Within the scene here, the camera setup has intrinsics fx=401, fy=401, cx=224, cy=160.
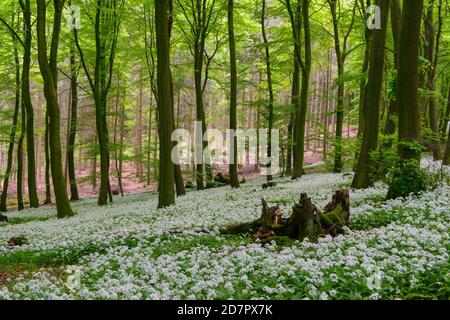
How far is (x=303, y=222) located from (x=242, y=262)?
246cm

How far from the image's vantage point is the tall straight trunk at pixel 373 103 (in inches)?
543

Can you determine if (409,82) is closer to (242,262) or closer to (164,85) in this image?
(242,262)

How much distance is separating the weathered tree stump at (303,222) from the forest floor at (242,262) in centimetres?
37

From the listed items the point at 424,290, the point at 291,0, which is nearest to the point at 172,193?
the point at 424,290

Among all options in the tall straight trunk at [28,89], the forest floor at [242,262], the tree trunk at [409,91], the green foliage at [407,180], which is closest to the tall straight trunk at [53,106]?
the tall straight trunk at [28,89]

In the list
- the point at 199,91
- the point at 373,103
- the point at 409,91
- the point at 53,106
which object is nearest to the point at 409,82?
the point at 409,91

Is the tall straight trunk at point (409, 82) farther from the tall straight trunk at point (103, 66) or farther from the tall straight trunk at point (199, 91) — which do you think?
the tall straight trunk at point (103, 66)

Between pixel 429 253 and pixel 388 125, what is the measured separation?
13.3 metres

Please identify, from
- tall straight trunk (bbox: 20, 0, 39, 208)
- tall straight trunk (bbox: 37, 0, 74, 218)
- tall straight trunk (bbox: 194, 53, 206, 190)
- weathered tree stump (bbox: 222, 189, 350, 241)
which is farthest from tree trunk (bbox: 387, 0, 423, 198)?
tall straight trunk (bbox: 20, 0, 39, 208)

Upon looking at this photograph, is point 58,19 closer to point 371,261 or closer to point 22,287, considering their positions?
point 22,287

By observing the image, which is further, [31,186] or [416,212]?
[31,186]

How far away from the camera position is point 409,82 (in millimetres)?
11086

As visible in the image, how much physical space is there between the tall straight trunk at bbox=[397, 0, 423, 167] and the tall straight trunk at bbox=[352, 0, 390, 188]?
2.28m
